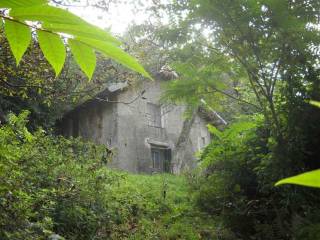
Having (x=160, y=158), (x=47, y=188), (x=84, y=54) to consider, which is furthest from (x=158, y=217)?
(x=160, y=158)

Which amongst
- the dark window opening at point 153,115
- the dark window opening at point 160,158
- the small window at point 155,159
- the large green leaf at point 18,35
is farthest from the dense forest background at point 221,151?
the dark window opening at point 153,115

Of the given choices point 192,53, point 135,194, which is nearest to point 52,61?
point 192,53

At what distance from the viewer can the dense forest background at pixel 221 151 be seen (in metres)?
4.77

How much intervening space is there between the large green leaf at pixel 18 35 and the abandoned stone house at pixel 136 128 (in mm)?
13372

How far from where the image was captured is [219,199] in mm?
6047

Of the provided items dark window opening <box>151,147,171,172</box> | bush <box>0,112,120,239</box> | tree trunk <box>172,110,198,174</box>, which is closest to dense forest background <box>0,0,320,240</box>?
bush <box>0,112,120,239</box>

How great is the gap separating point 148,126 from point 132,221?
30.7 ft

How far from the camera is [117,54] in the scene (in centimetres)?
70

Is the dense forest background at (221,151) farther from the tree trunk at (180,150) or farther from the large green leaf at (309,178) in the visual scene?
the tree trunk at (180,150)

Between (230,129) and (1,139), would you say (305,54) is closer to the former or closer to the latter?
(230,129)

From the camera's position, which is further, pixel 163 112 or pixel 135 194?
pixel 163 112

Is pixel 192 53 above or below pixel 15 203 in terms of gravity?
above

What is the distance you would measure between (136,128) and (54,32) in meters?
15.0

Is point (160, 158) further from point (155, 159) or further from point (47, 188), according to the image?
point (47, 188)
